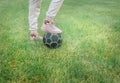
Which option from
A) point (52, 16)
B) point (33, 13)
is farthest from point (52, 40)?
point (33, 13)

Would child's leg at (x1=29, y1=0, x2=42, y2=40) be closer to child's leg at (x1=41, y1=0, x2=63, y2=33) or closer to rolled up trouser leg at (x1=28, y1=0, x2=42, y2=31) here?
rolled up trouser leg at (x1=28, y1=0, x2=42, y2=31)

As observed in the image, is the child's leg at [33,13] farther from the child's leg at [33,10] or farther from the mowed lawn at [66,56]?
the mowed lawn at [66,56]

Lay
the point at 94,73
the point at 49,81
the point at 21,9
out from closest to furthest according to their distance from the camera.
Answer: the point at 49,81 < the point at 94,73 < the point at 21,9

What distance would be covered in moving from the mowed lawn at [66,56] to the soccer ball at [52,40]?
0.11 metres

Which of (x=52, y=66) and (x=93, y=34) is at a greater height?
(x=52, y=66)

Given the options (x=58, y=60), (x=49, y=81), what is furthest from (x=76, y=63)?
(x=49, y=81)

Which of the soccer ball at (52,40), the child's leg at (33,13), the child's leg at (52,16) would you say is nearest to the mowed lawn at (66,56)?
the soccer ball at (52,40)

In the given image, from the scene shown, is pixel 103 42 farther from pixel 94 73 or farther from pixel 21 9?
pixel 21 9

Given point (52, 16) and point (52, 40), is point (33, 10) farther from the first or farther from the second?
point (52, 40)

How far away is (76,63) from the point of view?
18.9ft

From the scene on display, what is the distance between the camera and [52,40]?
21.5 ft

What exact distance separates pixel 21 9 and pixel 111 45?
6.94m

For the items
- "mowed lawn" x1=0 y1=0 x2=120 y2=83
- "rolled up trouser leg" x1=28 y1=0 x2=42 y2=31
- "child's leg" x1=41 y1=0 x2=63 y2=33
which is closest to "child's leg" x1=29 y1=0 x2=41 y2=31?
"rolled up trouser leg" x1=28 y1=0 x2=42 y2=31

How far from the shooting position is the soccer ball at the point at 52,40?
21.5ft
